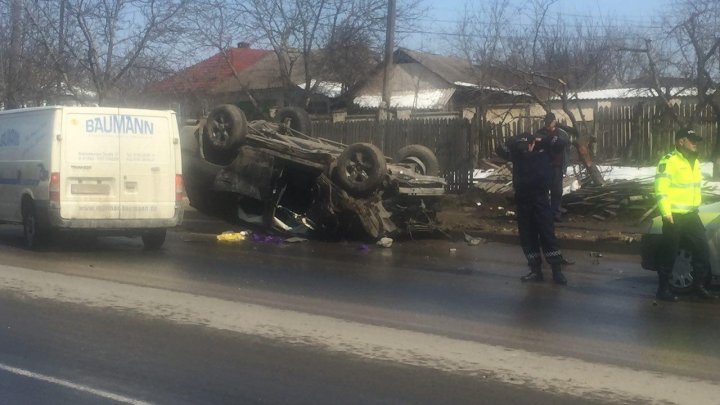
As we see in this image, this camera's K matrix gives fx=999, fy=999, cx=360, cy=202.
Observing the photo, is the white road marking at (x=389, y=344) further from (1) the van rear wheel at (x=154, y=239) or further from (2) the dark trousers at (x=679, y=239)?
(1) the van rear wheel at (x=154, y=239)

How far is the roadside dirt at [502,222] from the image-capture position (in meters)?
15.3

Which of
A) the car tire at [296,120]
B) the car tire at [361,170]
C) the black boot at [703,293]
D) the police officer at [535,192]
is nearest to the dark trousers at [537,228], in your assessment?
the police officer at [535,192]

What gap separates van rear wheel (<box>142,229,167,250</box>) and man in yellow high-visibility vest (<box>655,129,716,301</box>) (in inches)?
287

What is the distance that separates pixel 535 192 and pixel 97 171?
603 centimetres

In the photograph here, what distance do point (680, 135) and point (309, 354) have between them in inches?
190

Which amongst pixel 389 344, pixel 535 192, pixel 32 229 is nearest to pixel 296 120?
pixel 32 229

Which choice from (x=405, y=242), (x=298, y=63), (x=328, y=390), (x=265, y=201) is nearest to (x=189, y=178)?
(x=265, y=201)

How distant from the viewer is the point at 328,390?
674cm

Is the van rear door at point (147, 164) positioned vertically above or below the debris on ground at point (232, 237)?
above

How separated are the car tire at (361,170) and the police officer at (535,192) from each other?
3.74m

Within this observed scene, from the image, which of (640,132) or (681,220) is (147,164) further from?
(640,132)

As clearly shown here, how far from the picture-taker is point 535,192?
11.0m

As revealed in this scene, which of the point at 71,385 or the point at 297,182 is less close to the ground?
the point at 297,182

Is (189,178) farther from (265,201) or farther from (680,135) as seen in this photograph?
(680,135)
